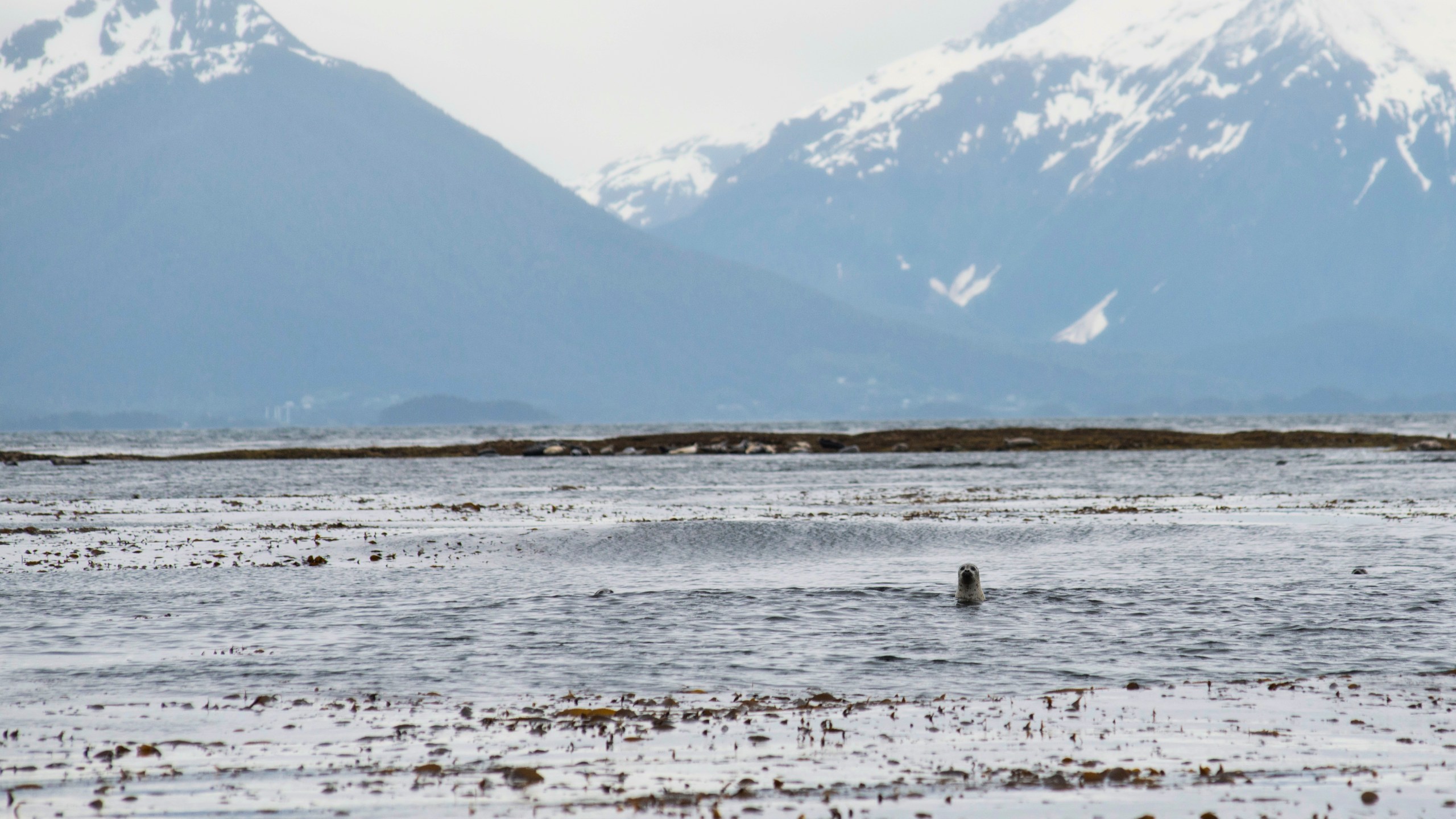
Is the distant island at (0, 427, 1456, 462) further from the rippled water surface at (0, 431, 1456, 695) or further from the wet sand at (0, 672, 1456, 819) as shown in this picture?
the wet sand at (0, 672, 1456, 819)

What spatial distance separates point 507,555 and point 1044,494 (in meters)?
32.4

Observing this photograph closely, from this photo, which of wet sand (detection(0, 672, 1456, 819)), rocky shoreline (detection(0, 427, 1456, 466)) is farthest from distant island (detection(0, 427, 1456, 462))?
wet sand (detection(0, 672, 1456, 819))

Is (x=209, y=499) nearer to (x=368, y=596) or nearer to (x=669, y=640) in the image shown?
(x=368, y=596)

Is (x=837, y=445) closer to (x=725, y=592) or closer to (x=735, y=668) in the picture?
(x=725, y=592)

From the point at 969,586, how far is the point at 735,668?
7.72 meters

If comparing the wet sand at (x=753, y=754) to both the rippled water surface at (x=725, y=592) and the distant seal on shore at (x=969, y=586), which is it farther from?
the distant seal on shore at (x=969, y=586)

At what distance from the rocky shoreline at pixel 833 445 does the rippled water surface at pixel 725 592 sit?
5727cm

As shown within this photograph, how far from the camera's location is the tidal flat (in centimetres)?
1427

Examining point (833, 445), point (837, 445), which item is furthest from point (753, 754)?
point (837, 445)

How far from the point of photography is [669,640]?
2325 cm

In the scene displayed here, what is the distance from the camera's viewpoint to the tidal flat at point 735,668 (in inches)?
562

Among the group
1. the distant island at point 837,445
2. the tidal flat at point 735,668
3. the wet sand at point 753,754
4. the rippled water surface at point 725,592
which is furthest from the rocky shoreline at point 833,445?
the wet sand at point 753,754

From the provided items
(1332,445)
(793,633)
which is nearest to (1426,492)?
(793,633)

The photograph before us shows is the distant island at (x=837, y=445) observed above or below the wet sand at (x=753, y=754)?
above
